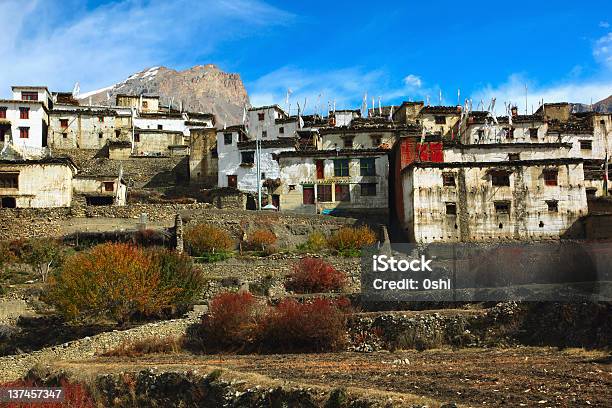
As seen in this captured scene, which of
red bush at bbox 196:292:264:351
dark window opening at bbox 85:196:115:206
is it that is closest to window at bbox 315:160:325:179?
dark window opening at bbox 85:196:115:206

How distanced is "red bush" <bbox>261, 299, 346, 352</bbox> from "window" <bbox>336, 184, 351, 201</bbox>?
2644 centimetres

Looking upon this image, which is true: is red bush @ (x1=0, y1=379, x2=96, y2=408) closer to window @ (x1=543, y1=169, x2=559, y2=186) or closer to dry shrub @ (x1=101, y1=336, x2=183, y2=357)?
dry shrub @ (x1=101, y1=336, x2=183, y2=357)

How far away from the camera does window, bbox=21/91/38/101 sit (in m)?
70.2

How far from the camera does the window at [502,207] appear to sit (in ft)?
141

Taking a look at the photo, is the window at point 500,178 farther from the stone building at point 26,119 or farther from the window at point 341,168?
the stone building at point 26,119

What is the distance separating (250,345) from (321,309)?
3.26 meters

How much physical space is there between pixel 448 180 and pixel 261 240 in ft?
43.1

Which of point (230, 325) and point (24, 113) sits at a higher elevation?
point (24, 113)

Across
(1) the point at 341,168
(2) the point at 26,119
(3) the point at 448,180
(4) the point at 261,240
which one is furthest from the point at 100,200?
(3) the point at 448,180

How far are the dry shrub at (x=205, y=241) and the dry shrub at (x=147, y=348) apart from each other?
14825 millimetres

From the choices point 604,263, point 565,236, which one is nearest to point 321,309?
point 604,263

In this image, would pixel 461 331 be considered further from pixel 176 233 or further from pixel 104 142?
pixel 104 142

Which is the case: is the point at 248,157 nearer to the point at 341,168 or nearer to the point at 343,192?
the point at 341,168

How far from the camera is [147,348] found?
25.3 m
